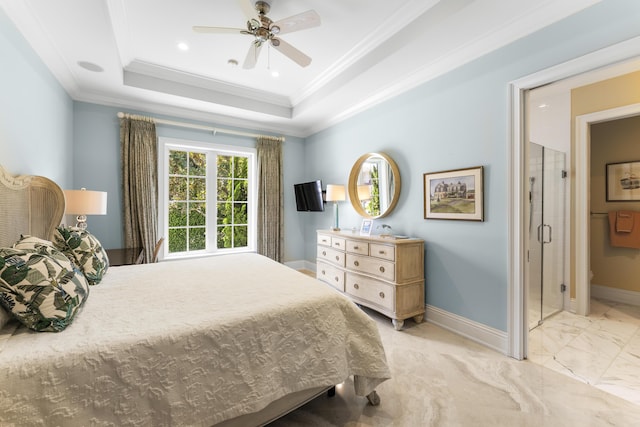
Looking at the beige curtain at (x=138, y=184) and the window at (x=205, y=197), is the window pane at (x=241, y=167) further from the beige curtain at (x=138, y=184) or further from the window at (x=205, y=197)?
the beige curtain at (x=138, y=184)

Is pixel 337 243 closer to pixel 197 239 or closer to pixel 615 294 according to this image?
pixel 197 239

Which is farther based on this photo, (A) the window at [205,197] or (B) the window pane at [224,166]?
(B) the window pane at [224,166]

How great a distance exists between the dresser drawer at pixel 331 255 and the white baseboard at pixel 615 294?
3.49 metres

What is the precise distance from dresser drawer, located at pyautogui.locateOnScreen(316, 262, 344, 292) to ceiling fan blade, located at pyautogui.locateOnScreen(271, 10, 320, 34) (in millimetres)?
2641

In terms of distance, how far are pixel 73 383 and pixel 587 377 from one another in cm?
311

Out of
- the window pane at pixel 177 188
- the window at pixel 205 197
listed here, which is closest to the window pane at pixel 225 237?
the window at pixel 205 197

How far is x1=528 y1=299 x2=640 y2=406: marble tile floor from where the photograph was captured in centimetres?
198

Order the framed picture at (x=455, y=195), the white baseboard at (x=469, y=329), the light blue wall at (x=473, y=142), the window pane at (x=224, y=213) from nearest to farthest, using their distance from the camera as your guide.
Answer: the light blue wall at (x=473, y=142) < the white baseboard at (x=469, y=329) < the framed picture at (x=455, y=195) < the window pane at (x=224, y=213)

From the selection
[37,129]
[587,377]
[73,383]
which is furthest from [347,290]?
[37,129]

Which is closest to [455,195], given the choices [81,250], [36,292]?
[36,292]

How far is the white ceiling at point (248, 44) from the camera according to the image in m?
2.12

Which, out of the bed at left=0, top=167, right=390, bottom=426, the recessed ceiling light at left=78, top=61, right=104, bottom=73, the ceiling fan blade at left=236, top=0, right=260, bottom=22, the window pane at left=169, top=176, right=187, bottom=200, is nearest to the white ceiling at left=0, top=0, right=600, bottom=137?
the recessed ceiling light at left=78, top=61, right=104, bottom=73

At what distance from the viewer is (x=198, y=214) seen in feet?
14.8

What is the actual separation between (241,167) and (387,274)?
3245mm
